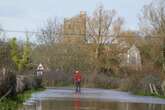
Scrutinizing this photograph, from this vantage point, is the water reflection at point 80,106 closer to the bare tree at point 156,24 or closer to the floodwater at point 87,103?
the floodwater at point 87,103

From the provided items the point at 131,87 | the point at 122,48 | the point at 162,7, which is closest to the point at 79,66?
the point at 122,48

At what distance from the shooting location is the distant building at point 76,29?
311 feet

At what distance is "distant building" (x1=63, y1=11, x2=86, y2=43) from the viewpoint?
311 ft

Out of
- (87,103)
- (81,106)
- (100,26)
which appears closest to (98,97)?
(87,103)

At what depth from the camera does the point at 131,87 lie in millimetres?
60125

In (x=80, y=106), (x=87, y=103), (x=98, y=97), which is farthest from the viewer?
(x=98, y=97)

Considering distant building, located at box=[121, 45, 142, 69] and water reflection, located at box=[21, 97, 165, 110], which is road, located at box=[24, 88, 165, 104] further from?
distant building, located at box=[121, 45, 142, 69]

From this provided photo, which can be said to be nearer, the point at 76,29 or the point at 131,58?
the point at 76,29

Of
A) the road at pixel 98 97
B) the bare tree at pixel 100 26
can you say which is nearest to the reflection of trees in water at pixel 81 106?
the road at pixel 98 97

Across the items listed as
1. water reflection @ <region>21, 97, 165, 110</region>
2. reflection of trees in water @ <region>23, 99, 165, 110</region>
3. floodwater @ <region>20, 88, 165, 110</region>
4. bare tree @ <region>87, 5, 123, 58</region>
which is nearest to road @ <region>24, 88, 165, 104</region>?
floodwater @ <region>20, 88, 165, 110</region>

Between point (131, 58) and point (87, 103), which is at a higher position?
point (131, 58)

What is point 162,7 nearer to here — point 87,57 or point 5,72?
point 87,57

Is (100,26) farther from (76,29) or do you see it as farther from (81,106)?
(81,106)

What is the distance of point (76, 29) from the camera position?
95.8 m
